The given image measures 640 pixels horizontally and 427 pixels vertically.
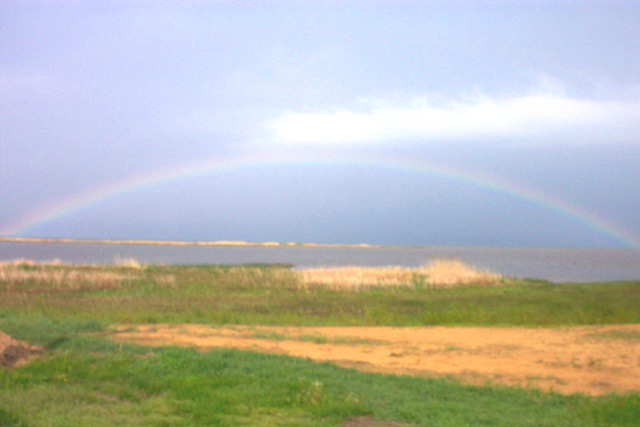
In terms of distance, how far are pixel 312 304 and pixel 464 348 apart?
10.9m

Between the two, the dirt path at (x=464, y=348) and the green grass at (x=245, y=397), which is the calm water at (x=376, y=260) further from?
the green grass at (x=245, y=397)

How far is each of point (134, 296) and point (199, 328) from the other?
10.3 meters

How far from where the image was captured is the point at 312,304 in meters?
23.2

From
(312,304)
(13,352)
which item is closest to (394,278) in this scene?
(312,304)

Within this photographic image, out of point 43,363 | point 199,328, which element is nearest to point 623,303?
point 199,328

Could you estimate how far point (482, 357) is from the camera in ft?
38.8

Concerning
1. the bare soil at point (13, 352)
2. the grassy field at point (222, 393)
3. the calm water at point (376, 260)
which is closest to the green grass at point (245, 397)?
the grassy field at point (222, 393)

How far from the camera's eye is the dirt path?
1011cm

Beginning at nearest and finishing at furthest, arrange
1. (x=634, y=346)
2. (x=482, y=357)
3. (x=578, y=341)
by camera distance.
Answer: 1. (x=482, y=357)
2. (x=634, y=346)
3. (x=578, y=341)

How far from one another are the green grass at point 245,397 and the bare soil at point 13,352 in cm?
33

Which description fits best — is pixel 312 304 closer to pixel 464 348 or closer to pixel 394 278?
pixel 464 348

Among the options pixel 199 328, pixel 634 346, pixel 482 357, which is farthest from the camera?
pixel 199 328

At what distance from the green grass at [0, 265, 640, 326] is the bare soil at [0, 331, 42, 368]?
6.97m

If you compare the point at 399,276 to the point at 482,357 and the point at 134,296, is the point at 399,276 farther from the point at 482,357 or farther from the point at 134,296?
the point at 482,357
